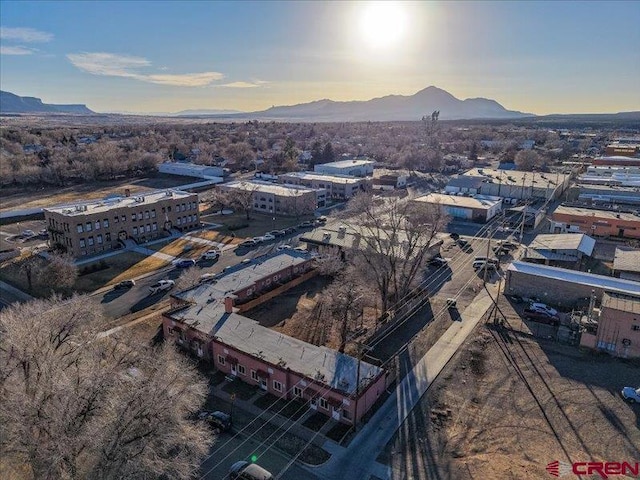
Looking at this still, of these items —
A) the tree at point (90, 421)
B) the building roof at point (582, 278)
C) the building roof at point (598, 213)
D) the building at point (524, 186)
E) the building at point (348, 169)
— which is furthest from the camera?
the building at point (348, 169)

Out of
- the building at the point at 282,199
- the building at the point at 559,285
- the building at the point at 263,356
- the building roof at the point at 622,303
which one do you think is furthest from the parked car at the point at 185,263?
the building roof at the point at 622,303

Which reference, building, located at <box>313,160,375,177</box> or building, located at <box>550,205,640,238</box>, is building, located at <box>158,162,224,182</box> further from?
building, located at <box>550,205,640,238</box>

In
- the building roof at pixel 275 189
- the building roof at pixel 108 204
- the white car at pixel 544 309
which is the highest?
the building roof at pixel 108 204

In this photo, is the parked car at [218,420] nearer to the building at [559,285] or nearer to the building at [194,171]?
the building at [559,285]

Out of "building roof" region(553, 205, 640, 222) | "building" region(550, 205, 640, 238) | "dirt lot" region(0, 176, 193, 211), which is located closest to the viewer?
"building" region(550, 205, 640, 238)

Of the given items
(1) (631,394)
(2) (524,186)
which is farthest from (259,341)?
(2) (524,186)

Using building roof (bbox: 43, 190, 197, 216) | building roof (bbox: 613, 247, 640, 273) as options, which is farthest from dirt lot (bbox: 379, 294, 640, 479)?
building roof (bbox: 43, 190, 197, 216)
